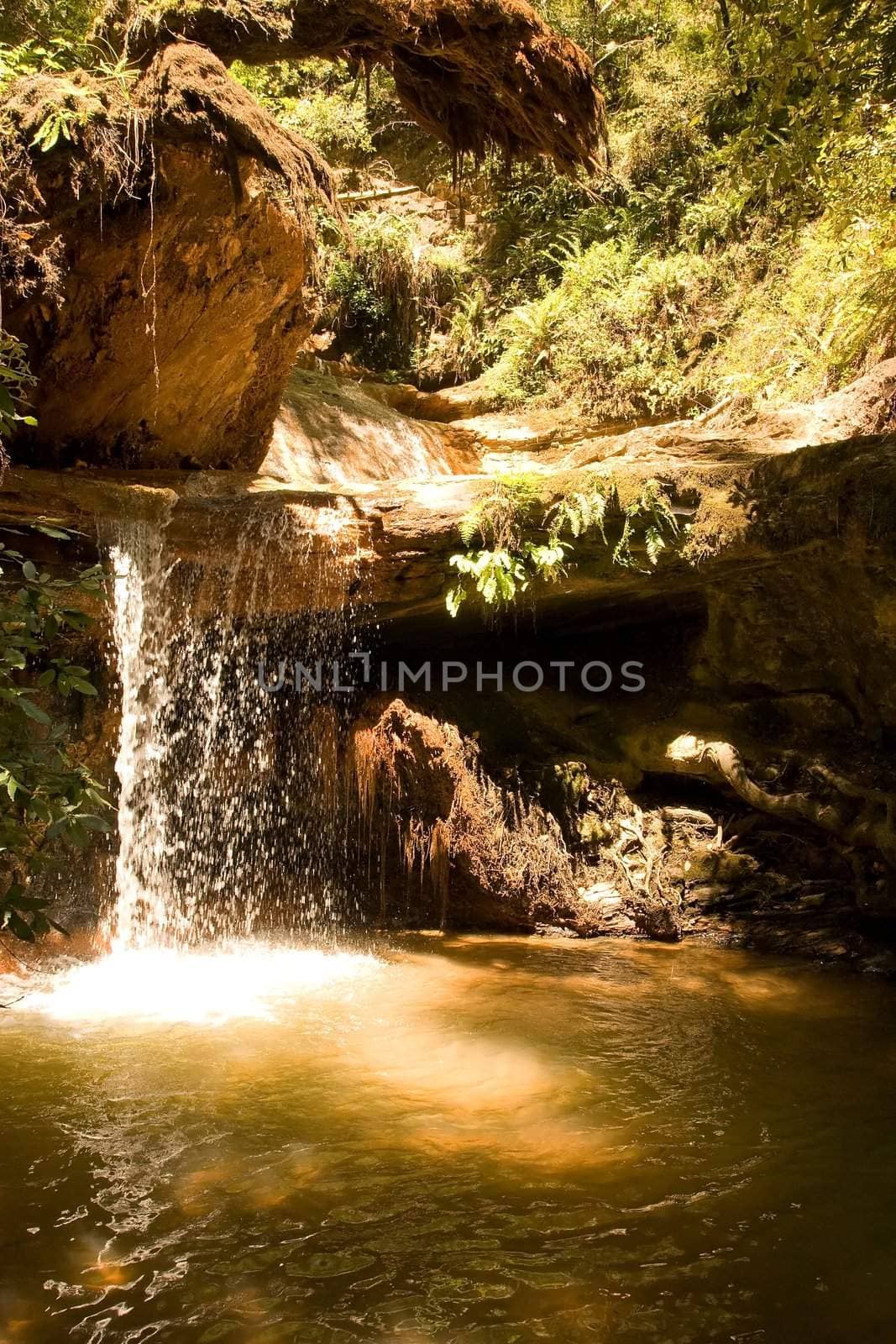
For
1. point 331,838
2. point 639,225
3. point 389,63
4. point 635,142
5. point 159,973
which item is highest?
point 635,142

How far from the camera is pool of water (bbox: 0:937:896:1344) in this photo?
240cm

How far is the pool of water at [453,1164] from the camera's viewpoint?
2402 millimetres

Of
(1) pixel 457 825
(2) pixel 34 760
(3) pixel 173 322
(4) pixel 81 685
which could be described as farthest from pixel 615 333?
(2) pixel 34 760

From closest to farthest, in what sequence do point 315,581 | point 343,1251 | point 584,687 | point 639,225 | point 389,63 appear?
point 343,1251 → point 315,581 → point 389,63 → point 584,687 → point 639,225

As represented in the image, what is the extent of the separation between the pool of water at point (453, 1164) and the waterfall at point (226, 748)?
73.1 inches

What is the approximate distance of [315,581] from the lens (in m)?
6.88

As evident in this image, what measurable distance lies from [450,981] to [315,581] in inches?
122

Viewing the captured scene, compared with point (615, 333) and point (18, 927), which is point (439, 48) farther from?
point (18, 927)

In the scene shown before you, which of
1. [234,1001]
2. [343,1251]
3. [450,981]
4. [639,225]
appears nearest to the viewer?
[343,1251]

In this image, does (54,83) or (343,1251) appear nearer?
(343,1251)

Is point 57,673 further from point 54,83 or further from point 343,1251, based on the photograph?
point 54,83

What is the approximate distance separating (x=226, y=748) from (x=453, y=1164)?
4760 millimetres

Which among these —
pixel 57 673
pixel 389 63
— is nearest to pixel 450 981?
pixel 57 673

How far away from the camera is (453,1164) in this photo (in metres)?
3.25
